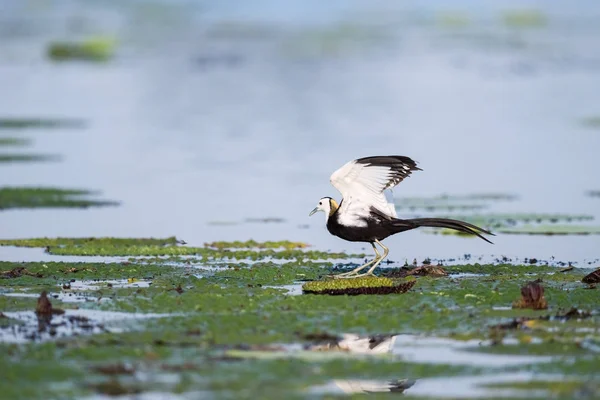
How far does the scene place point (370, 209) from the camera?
16406 mm

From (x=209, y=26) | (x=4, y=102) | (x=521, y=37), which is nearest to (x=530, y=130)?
(x=4, y=102)

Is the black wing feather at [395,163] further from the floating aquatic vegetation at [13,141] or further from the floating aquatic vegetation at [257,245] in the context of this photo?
the floating aquatic vegetation at [13,141]

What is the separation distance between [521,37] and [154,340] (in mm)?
54594

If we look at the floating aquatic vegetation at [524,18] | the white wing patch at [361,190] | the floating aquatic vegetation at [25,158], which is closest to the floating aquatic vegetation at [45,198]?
the floating aquatic vegetation at [25,158]

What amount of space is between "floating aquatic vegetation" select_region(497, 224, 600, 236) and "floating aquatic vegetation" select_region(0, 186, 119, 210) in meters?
8.35

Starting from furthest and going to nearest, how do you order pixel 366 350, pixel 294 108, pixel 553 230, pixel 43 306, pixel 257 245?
pixel 294 108 → pixel 553 230 → pixel 257 245 → pixel 43 306 → pixel 366 350

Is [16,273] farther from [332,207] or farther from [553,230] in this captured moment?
[553,230]

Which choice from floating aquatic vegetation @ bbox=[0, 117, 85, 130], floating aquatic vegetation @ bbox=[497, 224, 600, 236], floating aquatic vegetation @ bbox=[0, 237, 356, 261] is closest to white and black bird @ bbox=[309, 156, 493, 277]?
floating aquatic vegetation @ bbox=[0, 237, 356, 261]

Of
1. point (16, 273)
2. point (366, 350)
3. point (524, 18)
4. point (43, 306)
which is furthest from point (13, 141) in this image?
point (524, 18)

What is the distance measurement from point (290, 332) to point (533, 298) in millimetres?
2587

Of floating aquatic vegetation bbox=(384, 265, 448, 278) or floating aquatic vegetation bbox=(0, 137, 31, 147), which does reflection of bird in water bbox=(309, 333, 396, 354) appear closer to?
floating aquatic vegetation bbox=(384, 265, 448, 278)

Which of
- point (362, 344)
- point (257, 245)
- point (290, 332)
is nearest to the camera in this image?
point (362, 344)

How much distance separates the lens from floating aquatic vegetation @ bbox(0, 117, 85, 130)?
4094cm

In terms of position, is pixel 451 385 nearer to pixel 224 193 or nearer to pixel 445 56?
pixel 224 193
